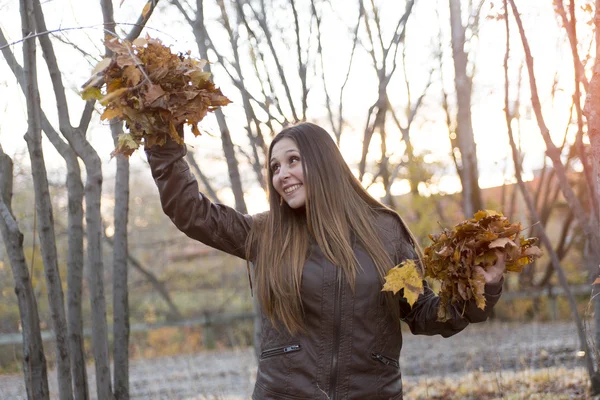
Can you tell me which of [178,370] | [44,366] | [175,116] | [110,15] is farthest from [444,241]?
[178,370]

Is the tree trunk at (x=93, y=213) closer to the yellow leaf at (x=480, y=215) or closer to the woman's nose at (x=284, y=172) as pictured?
the woman's nose at (x=284, y=172)

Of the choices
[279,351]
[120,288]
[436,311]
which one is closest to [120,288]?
[120,288]

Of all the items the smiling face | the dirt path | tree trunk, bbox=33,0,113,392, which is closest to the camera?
the smiling face

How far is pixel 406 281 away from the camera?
2.55 meters

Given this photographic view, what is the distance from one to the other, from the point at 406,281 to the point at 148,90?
1113 mm

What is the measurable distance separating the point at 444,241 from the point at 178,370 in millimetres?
8201

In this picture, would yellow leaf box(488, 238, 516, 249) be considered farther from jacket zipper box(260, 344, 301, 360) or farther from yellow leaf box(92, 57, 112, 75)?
yellow leaf box(92, 57, 112, 75)

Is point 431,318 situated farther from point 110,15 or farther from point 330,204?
point 110,15

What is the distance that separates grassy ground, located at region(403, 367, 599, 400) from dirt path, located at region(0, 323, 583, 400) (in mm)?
148

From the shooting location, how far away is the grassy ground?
5648 millimetres

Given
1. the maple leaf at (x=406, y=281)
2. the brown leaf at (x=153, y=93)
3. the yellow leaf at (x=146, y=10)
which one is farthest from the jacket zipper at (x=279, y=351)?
the yellow leaf at (x=146, y=10)

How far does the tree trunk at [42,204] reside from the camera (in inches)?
140

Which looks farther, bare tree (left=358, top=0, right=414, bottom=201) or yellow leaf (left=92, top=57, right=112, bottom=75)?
bare tree (left=358, top=0, right=414, bottom=201)

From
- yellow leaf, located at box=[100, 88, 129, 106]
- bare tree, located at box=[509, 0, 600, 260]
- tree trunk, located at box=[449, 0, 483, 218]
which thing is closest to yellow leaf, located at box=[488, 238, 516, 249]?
yellow leaf, located at box=[100, 88, 129, 106]
